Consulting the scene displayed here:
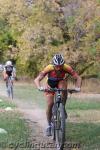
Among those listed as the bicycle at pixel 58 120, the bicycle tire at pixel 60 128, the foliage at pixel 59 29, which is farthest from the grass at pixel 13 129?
the foliage at pixel 59 29

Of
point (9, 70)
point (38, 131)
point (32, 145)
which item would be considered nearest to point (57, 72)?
point (32, 145)

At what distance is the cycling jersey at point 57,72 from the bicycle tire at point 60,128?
0.72 m

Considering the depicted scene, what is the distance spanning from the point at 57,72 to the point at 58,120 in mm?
1089

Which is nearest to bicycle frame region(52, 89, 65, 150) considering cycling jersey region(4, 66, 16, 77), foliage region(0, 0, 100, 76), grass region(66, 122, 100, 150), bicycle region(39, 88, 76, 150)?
bicycle region(39, 88, 76, 150)

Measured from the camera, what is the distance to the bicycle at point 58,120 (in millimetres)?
9804

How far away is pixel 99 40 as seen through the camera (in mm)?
32656

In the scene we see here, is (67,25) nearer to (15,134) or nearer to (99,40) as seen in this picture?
(99,40)

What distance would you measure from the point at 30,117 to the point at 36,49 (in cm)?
2144

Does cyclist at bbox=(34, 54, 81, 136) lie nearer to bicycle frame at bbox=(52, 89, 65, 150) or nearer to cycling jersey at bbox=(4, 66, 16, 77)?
bicycle frame at bbox=(52, 89, 65, 150)

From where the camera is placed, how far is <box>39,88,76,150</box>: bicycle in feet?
32.2

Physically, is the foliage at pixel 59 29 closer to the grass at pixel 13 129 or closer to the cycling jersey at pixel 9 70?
the cycling jersey at pixel 9 70

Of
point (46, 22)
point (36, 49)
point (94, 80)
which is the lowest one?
point (94, 80)

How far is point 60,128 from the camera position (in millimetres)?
10000

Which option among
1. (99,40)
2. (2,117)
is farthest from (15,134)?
(99,40)
